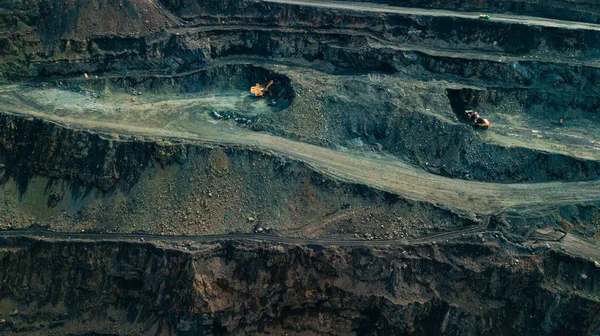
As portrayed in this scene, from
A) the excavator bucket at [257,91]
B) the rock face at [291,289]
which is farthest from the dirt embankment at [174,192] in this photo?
the excavator bucket at [257,91]

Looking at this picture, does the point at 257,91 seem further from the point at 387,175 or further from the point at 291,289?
the point at 291,289

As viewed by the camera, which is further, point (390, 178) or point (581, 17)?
point (581, 17)

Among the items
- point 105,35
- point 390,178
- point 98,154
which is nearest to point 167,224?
point 98,154

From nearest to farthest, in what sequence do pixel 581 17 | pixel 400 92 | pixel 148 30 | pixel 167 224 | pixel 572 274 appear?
1. pixel 572 274
2. pixel 167 224
3. pixel 400 92
4. pixel 148 30
5. pixel 581 17

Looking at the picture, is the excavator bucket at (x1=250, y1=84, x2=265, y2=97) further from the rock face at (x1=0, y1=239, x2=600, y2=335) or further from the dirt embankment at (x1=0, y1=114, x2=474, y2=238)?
the rock face at (x1=0, y1=239, x2=600, y2=335)

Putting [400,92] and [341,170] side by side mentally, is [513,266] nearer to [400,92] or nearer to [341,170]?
[341,170]
